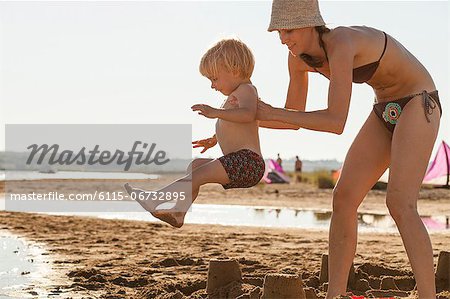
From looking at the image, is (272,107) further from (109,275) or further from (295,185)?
(295,185)

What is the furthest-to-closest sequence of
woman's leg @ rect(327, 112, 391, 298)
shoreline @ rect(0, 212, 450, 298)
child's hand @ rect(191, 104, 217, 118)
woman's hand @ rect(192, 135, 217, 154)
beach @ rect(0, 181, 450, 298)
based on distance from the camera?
shoreline @ rect(0, 212, 450, 298)
beach @ rect(0, 181, 450, 298)
woman's hand @ rect(192, 135, 217, 154)
woman's leg @ rect(327, 112, 391, 298)
child's hand @ rect(191, 104, 217, 118)

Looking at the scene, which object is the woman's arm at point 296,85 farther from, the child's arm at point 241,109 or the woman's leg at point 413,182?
the woman's leg at point 413,182

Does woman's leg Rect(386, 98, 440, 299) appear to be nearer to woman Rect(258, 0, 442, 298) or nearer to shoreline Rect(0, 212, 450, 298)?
woman Rect(258, 0, 442, 298)

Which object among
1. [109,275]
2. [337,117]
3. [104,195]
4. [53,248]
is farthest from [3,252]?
[104,195]

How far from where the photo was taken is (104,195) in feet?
66.2

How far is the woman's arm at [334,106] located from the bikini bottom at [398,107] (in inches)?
17.2

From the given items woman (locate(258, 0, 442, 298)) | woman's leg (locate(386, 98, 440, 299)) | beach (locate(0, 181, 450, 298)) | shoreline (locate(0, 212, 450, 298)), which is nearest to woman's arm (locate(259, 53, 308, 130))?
woman (locate(258, 0, 442, 298))

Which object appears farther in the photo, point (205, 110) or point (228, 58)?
point (228, 58)

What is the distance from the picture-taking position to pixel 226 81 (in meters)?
4.74

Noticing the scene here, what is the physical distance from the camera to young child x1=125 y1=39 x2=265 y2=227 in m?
4.52

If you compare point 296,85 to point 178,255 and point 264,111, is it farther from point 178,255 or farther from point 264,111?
point 178,255

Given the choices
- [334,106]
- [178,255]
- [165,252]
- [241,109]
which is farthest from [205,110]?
[165,252]

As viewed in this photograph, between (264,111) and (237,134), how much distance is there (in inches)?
10.2

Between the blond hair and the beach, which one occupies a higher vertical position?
the blond hair
